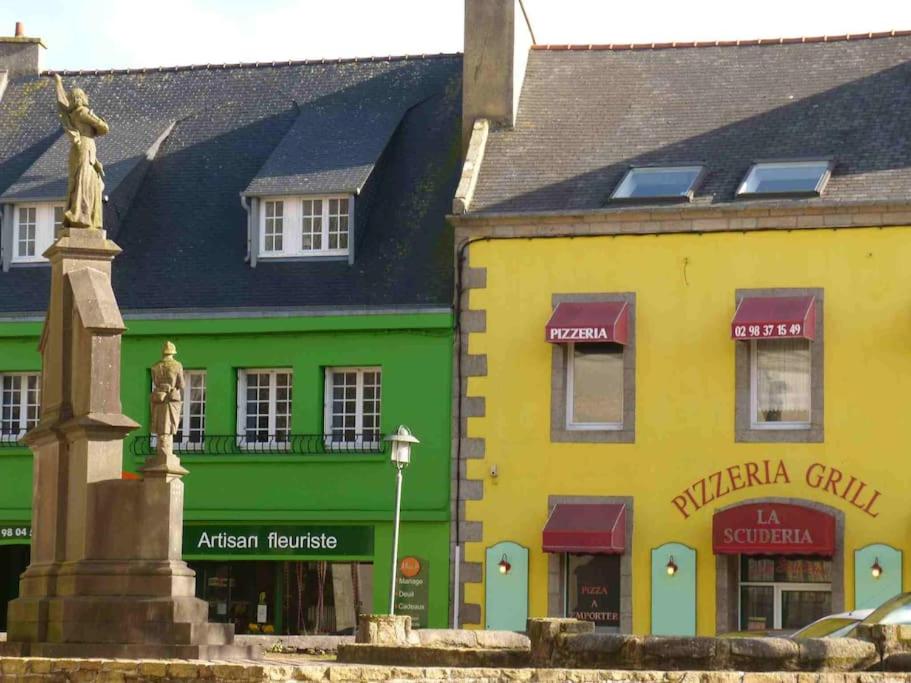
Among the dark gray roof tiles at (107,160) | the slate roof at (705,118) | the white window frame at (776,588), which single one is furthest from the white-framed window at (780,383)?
the dark gray roof tiles at (107,160)

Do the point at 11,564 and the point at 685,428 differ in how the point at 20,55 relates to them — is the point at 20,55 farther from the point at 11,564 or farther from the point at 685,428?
the point at 685,428

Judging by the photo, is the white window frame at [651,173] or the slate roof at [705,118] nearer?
the white window frame at [651,173]

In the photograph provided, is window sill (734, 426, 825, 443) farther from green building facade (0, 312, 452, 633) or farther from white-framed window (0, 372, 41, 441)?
white-framed window (0, 372, 41, 441)

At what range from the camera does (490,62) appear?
3412cm

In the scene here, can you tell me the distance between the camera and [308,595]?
32.9 metres

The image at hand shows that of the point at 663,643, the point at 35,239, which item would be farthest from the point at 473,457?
the point at 663,643

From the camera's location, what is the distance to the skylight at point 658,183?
31875 millimetres

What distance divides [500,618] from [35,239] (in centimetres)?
962

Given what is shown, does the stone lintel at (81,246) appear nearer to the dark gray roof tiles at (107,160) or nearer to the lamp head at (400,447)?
the lamp head at (400,447)

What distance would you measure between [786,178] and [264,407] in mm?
8284

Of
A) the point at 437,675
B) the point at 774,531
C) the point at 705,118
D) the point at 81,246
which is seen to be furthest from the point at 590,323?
the point at 437,675

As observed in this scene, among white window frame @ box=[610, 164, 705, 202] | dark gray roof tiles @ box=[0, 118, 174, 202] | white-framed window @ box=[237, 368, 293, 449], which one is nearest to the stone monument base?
white-framed window @ box=[237, 368, 293, 449]

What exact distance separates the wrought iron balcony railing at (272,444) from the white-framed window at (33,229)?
11.5ft

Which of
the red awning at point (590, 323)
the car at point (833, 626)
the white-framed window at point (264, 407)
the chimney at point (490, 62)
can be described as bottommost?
the car at point (833, 626)
